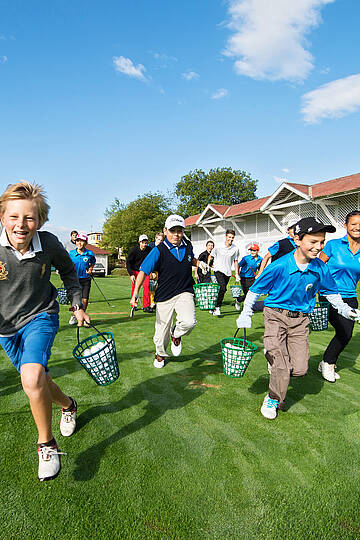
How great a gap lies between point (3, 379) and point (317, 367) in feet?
14.1

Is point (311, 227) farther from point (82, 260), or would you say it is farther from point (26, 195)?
point (82, 260)

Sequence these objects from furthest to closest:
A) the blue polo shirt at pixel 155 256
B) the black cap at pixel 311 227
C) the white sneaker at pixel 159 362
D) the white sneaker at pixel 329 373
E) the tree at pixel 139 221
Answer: the tree at pixel 139 221
the white sneaker at pixel 159 362
the blue polo shirt at pixel 155 256
the white sneaker at pixel 329 373
the black cap at pixel 311 227

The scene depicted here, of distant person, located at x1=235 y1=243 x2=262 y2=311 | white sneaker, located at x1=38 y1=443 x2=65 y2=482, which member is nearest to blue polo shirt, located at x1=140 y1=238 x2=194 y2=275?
white sneaker, located at x1=38 y1=443 x2=65 y2=482

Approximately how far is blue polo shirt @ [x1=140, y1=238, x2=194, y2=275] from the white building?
11194 millimetres

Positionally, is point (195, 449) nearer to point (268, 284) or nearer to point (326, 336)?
point (268, 284)

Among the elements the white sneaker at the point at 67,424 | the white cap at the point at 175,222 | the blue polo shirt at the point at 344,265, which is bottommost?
the white sneaker at the point at 67,424

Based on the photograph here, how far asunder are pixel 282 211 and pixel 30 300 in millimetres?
25783

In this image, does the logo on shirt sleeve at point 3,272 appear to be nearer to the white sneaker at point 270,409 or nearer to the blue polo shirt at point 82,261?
the white sneaker at point 270,409

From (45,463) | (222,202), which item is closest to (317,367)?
(45,463)

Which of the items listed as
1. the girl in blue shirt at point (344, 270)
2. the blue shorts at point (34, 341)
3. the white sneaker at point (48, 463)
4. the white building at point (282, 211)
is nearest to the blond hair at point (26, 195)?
the blue shorts at point (34, 341)

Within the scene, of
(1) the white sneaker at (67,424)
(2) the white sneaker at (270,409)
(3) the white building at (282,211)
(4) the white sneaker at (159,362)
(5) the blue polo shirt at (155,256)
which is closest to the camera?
(1) the white sneaker at (67,424)

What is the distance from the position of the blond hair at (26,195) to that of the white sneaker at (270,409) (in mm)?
2657

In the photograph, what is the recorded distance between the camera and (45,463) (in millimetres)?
2211

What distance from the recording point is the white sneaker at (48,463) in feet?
7.14
